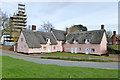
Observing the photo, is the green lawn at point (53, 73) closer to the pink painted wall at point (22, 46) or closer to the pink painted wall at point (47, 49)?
the pink painted wall at point (47, 49)

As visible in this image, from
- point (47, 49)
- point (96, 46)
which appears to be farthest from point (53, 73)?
point (47, 49)

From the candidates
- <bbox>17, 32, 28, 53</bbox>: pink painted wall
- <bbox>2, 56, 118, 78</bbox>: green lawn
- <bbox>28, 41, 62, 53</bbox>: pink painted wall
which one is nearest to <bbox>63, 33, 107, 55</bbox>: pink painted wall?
<bbox>28, 41, 62, 53</bbox>: pink painted wall

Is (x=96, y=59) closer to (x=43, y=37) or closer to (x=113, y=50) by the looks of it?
(x=113, y=50)

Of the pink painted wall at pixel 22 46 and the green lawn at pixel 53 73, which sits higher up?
the pink painted wall at pixel 22 46

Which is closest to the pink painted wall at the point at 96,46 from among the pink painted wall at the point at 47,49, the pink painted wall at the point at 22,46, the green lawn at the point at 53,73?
the pink painted wall at the point at 47,49

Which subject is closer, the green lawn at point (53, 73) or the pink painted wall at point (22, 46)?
the green lawn at point (53, 73)

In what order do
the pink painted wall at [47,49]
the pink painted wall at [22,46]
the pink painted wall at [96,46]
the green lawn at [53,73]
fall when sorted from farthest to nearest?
the pink painted wall at [22,46] → the pink painted wall at [47,49] → the pink painted wall at [96,46] → the green lawn at [53,73]

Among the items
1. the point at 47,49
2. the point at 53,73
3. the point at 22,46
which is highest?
the point at 22,46

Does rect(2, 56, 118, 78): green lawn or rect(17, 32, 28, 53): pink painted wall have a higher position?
rect(17, 32, 28, 53): pink painted wall

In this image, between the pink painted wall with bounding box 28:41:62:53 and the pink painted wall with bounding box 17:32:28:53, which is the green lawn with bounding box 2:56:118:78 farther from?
the pink painted wall with bounding box 17:32:28:53

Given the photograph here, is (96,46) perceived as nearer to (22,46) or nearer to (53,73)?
(53,73)

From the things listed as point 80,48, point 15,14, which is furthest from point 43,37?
point 15,14

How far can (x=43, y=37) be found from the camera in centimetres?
3528

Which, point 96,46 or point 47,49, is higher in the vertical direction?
point 96,46
